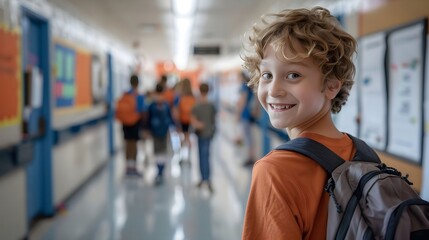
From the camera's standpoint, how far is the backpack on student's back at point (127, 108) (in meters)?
5.73

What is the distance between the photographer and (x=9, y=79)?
2928 millimetres

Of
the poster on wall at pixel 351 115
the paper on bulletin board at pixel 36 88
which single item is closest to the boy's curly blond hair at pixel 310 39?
the poster on wall at pixel 351 115

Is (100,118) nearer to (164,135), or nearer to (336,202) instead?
(164,135)

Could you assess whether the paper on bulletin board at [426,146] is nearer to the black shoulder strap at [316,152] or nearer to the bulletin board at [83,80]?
the black shoulder strap at [316,152]

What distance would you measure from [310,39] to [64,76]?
4.34 m

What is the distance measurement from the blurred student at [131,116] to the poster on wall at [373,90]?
356 cm

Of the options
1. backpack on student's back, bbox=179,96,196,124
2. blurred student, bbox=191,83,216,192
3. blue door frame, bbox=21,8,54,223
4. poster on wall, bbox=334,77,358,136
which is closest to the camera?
poster on wall, bbox=334,77,358,136

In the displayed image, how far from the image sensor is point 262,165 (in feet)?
2.71

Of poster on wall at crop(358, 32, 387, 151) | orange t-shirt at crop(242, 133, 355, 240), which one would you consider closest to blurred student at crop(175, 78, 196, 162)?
poster on wall at crop(358, 32, 387, 151)

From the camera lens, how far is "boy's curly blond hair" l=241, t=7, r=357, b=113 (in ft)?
2.84

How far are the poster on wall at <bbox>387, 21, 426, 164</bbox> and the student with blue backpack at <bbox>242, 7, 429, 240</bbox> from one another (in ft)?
5.34

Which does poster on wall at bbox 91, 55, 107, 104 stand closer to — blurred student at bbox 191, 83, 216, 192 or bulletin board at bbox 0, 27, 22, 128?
blurred student at bbox 191, 83, 216, 192

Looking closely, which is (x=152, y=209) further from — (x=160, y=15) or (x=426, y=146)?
(x=160, y=15)

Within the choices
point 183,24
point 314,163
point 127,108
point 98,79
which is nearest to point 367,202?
point 314,163
